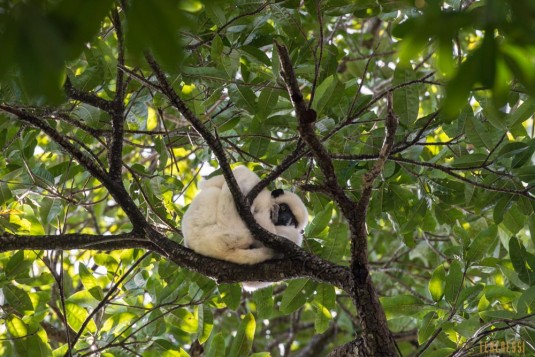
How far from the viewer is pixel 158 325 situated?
15.7ft

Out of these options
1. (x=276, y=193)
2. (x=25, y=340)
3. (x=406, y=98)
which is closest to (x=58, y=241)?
(x=25, y=340)

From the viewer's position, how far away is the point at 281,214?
14.7 ft

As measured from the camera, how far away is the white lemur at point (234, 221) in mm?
3766

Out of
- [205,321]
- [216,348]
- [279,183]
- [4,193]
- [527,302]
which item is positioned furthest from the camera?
[279,183]

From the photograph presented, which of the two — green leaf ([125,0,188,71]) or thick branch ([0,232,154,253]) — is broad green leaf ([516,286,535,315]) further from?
green leaf ([125,0,188,71])

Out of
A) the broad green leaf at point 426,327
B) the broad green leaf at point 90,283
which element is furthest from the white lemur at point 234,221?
the broad green leaf at point 90,283

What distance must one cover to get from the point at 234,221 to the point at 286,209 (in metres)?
0.66

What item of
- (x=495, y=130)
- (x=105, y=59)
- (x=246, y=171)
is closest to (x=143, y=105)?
(x=105, y=59)

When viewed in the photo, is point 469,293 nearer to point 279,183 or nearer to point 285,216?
point 285,216

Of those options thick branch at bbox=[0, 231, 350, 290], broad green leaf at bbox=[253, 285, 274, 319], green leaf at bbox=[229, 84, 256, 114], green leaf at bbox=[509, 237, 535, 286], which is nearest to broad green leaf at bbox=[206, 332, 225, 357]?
broad green leaf at bbox=[253, 285, 274, 319]

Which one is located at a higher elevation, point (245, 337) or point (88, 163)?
point (88, 163)

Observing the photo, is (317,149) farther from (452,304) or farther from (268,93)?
(452,304)

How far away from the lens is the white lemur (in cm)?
377

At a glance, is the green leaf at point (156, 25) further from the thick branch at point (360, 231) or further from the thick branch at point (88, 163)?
the thick branch at point (88, 163)
